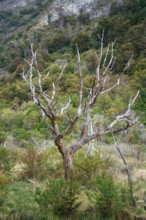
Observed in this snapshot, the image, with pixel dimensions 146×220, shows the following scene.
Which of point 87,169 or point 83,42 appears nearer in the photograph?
point 87,169

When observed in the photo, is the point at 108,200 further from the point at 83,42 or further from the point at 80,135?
the point at 83,42

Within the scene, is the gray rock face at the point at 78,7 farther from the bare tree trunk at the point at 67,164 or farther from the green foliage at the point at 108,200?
the green foliage at the point at 108,200

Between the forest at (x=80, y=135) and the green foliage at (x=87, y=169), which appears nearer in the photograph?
the forest at (x=80, y=135)

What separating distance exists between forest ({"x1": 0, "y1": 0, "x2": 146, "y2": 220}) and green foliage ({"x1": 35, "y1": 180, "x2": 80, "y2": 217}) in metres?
0.02

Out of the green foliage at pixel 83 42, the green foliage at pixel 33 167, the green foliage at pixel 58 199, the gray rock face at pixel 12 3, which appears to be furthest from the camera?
the gray rock face at pixel 12 3

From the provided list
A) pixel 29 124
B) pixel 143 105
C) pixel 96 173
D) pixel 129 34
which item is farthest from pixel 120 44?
pixel 96 173

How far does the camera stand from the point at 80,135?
23.8 ft

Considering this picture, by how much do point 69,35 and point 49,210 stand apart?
55.6 meters

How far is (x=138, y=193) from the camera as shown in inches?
283

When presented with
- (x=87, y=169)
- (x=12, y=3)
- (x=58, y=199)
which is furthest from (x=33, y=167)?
(x=12, y=3)

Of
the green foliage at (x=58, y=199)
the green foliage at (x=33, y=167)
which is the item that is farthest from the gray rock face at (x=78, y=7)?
the green foliage at (x=58, y=199)

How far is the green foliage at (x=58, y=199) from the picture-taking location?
18.2ft

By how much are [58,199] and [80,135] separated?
1.84 meters

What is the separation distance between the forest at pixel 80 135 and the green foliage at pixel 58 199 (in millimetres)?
17
